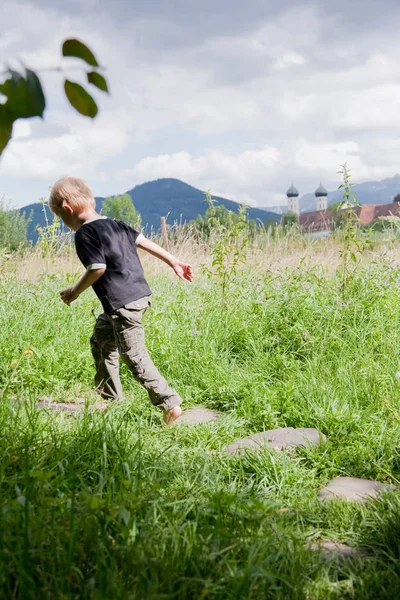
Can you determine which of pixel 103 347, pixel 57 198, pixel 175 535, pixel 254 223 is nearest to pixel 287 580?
pixel 175 535

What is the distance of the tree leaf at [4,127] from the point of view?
82 cm

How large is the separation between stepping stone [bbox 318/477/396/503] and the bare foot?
3.67 feet

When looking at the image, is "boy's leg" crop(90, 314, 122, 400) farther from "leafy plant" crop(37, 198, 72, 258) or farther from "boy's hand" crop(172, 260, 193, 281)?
"leafy plant" crop(37, 198, 72, 258)

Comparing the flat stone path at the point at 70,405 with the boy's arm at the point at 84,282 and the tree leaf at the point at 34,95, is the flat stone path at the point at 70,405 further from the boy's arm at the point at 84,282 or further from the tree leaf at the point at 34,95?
the tree leaf at the point at 34,95

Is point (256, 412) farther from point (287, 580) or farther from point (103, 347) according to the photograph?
point (287, 580)

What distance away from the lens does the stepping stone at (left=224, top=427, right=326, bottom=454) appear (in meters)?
2.91

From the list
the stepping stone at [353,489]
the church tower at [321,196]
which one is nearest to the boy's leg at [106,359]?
the stepping stone at [353,489]

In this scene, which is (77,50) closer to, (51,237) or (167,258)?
(167,258)

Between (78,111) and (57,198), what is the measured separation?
2.75 meters

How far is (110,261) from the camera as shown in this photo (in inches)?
137

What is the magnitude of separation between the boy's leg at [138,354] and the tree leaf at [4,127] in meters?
2.68

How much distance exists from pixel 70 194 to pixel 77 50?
2757 mm

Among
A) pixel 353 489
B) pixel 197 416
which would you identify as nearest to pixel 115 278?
pixel 197 416

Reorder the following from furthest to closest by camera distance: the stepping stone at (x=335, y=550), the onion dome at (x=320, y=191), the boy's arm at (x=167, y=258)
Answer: the onion dome at (x=320, y=191) < the boy's arm at (x=167, y=258) < the stepping stone at (x=335, y=550)
